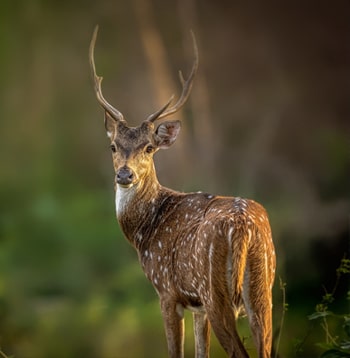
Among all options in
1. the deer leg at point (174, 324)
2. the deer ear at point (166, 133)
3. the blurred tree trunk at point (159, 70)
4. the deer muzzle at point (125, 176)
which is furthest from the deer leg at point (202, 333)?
the blurred tree trunk at point (159, 70)

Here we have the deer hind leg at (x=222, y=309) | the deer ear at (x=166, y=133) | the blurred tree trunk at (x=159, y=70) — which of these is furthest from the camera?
the blurred tree trunk at (x=159, y=70)

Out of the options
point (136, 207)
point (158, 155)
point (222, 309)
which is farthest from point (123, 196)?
point (158, 155)

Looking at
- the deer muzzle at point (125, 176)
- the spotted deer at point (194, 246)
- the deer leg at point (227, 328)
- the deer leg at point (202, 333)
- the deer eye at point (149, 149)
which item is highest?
the deer eye at point (149, 149)

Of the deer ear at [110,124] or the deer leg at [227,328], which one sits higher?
the deer ear at [110,124]

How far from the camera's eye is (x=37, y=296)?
9.28 meters

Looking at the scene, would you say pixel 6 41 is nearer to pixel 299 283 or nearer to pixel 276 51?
pixel 276 51

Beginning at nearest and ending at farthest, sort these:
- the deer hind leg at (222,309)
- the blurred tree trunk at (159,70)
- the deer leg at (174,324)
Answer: the deer hind leg at (222,309)
the deer leg at (174,324)
the blurred tree trunk at (159,70)

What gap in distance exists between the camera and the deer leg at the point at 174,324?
4918 millimetres

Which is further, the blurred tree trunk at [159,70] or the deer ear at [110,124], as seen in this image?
the blurred tree trunk at [159,70]

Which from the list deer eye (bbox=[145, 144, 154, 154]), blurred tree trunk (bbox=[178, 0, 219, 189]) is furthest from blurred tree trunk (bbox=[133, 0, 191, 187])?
deer eye (bbox=[145, 144, 154, 154])

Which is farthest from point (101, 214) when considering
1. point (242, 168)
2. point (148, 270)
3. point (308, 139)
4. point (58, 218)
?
point (148, 270)

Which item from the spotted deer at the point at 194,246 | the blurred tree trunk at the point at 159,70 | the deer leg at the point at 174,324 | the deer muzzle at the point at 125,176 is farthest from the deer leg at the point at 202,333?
the blurred tree trunk at the point at 159,70

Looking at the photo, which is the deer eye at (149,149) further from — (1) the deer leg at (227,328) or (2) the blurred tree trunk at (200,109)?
(2) the blurred tree trunk at (200,109)

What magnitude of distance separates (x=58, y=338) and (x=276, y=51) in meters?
3.02
